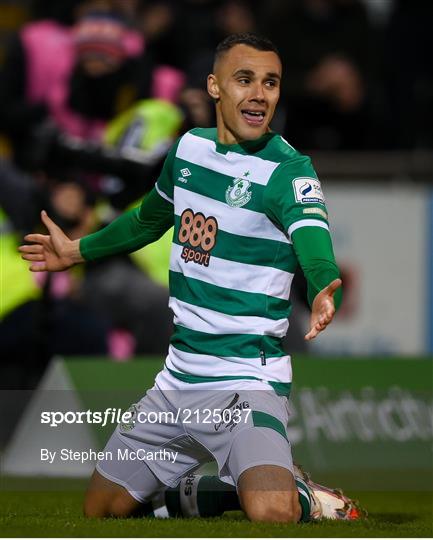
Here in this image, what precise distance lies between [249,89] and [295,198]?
1.77ft

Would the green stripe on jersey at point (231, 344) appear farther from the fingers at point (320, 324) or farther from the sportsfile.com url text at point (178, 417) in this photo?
the fingers at point (320, 324)

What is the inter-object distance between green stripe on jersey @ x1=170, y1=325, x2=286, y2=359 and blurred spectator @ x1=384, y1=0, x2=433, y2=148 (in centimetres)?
768

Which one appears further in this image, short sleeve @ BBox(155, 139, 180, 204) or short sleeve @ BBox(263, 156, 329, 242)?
short sleeve @ BBox(155, 139, 180, 204)

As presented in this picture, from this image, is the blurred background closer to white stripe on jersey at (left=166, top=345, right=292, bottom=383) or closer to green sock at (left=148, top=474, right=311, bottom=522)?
green sock at (left=148, top=474, right=311, bottom=522)

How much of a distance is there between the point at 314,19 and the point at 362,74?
0.68 m

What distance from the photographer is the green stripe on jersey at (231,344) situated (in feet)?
21.3

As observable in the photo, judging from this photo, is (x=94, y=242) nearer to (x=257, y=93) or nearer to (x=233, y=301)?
(x=233, y=301)

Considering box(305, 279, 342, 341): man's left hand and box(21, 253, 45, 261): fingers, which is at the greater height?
box(305, 279, 342, 341): man's left hand

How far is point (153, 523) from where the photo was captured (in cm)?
652

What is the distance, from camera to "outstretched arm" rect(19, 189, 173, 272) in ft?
23.1

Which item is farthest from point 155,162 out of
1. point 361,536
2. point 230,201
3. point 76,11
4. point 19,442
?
point 361,536

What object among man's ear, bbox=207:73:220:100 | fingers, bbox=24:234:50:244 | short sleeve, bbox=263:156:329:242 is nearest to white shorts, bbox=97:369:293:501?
short sleeve, bbox=263:156:329:242

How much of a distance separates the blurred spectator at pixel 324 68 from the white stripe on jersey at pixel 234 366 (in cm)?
719

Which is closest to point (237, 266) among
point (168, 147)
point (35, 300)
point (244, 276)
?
point (244, 276)
